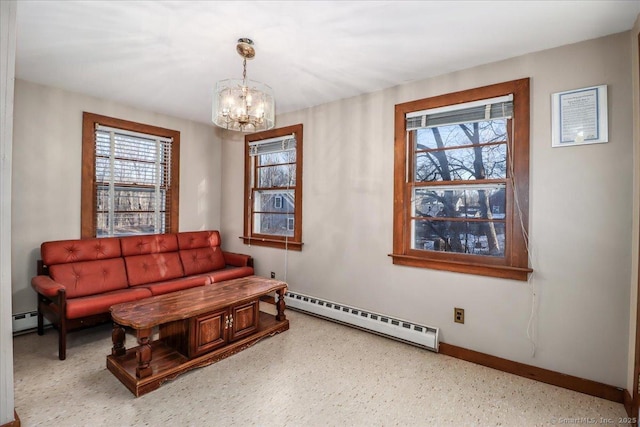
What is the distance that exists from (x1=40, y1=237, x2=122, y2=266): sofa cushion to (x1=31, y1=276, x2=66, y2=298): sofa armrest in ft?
0.63

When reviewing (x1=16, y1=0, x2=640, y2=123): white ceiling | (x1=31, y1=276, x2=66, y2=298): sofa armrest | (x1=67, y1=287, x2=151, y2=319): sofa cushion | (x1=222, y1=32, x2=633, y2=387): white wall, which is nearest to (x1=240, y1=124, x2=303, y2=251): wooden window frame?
(x1=222, y1=32, x2=633, y2=387): white wall

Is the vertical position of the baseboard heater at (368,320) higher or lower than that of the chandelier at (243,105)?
lower

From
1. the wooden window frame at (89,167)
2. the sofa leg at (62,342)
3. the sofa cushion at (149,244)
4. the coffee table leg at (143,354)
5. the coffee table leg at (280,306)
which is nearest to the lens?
the coffee table leg at (143,354)

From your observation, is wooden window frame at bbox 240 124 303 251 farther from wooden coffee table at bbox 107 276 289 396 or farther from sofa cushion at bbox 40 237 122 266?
sofa cushion at bbox 40 237 122 266

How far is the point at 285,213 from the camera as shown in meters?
4.03

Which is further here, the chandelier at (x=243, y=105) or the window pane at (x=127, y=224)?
the window pane at (x=127, y=224)

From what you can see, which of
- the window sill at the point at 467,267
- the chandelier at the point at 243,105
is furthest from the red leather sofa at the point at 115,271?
the window sill at the point at 467,267

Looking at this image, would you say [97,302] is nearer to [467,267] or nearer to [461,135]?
[467,267]

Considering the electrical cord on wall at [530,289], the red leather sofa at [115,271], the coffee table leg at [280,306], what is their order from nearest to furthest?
the electrical cord on wall at [530,289] → the red leather sofa at [115,271] → the coffee table leg at [280,306]

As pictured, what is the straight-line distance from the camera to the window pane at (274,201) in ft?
13.0

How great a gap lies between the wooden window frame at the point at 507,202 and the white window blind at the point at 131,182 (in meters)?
3.13

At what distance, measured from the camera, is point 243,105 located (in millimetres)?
2189

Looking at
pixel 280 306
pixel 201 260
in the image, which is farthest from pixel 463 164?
pixel 201 260

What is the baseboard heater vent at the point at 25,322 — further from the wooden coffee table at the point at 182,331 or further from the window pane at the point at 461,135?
the window pane at the point at 461,135
